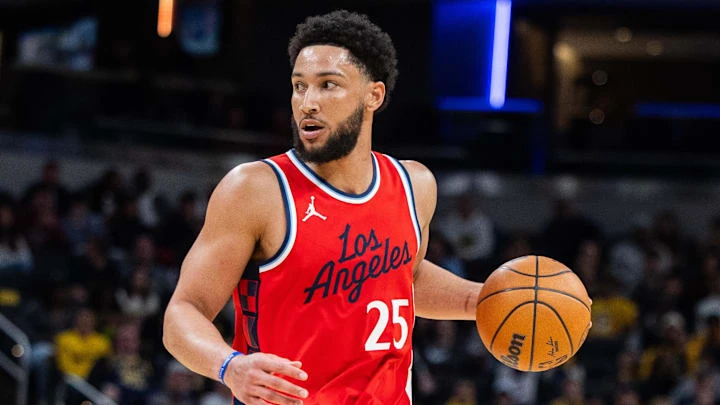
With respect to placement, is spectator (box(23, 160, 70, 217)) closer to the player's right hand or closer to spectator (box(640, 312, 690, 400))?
spectator (box(640, 312, 690, 400))

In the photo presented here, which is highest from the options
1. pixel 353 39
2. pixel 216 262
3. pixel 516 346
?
pixel 353 39

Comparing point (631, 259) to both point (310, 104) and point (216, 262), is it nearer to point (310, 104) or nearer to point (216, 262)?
point (310, 104)

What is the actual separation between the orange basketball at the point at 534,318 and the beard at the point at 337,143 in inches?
29.8

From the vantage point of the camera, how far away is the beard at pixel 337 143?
3.53 meters

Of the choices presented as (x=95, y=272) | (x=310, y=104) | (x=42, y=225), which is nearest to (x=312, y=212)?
(x=310, y=104)

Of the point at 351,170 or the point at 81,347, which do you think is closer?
the point at 351,170

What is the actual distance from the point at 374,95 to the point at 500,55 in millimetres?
11990

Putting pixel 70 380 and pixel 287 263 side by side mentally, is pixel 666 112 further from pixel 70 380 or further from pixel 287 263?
pixel 287 263

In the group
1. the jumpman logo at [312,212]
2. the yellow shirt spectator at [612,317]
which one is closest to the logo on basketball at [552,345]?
the jumpman logo at [312,212]

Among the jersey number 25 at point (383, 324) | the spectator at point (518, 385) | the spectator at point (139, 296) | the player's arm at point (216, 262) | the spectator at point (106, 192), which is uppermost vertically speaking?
the player's arm at point (216, 262)

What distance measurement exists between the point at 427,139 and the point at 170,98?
3.41 meters

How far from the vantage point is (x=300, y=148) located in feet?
11.7

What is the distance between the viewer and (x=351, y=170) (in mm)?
3662

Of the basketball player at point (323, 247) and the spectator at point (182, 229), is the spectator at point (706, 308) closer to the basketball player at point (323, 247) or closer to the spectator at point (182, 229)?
the spectator at point (182, 229)
